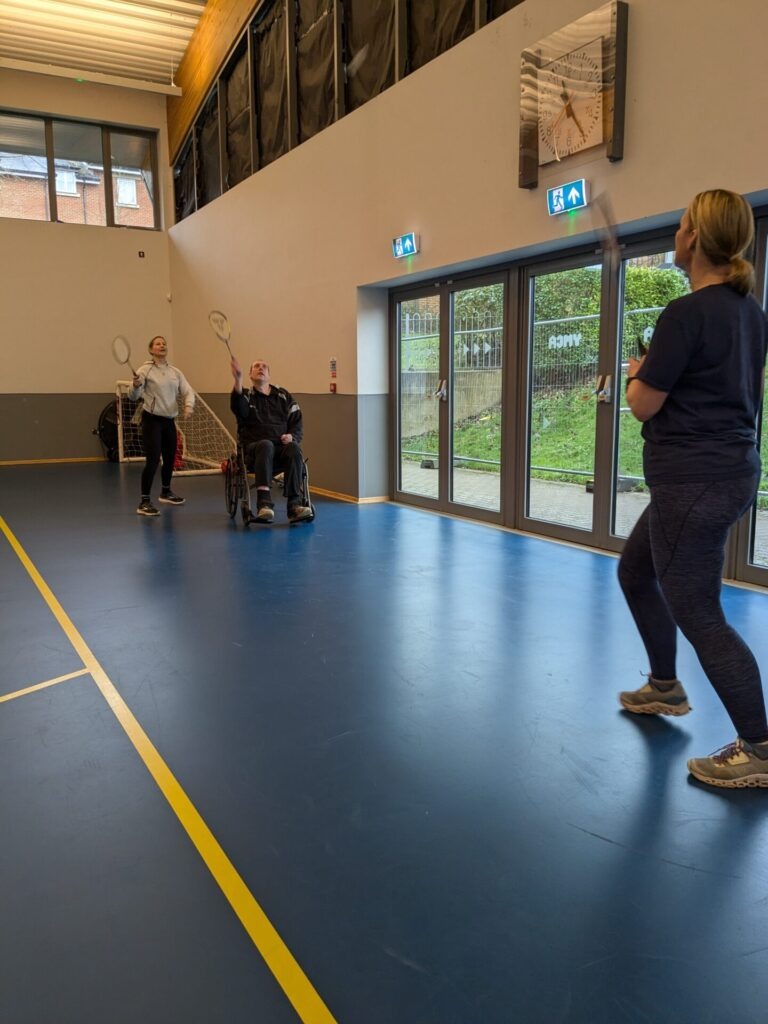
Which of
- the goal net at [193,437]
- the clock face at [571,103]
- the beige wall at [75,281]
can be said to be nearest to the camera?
the clock face at [571,103]

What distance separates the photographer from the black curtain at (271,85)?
343 inches

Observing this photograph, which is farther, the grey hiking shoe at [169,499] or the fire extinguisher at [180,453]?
the fire extinguisher at [180,453]

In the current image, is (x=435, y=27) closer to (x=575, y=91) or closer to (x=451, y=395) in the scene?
(x=575, y=91)

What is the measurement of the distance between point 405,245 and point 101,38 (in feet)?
Result: 23.0

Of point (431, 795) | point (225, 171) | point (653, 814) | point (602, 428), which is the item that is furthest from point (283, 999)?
point (225, 171)

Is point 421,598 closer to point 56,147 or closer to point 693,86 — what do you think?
point 693,86

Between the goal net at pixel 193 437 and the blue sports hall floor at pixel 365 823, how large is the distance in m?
7.14

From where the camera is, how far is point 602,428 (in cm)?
524

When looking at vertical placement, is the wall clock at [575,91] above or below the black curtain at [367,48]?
below

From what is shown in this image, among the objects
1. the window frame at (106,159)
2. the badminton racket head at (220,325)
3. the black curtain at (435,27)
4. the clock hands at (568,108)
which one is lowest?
the badminton racket head at (220,325)

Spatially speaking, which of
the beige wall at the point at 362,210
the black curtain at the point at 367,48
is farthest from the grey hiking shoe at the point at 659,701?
the black curtain at the point at 367,48

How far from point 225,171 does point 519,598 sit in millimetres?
8759

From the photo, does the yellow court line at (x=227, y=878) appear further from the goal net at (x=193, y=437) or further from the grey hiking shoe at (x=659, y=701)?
the goal net at (x=193, y=437)

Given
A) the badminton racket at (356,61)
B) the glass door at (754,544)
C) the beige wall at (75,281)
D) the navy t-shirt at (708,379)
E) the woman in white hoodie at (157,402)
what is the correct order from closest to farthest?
1. the navy t-shirt at (708,379)
2. the glass door at (754,544)
3. the woman in white hoodie at (157,402)
4. the badminton racket at (356,61)
5. the beige wall at (75,281)
